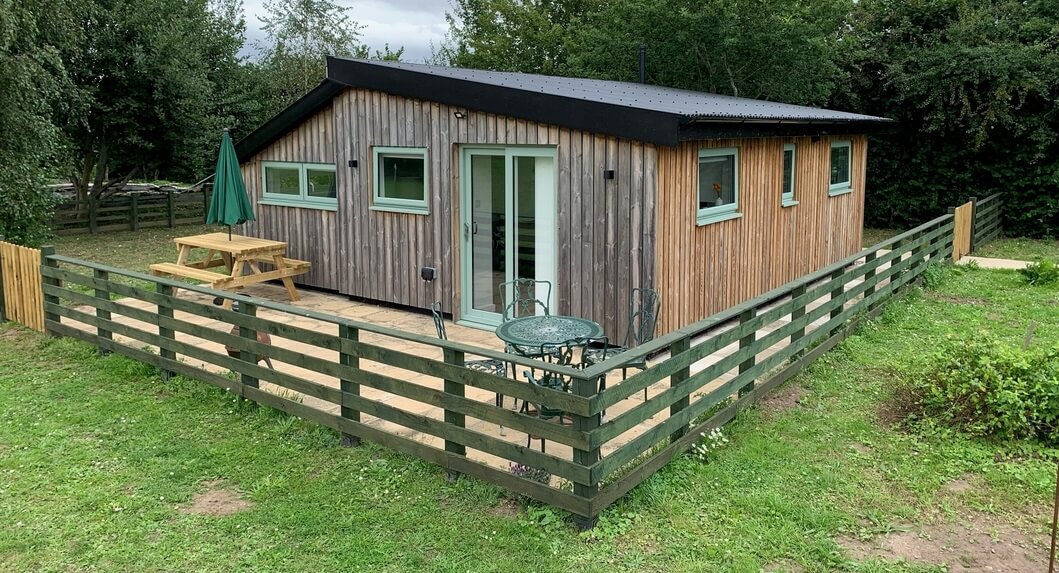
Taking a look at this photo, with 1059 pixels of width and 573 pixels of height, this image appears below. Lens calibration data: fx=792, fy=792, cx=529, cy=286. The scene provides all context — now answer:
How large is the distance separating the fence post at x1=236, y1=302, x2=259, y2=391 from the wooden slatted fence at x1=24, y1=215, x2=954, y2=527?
15 millimetres

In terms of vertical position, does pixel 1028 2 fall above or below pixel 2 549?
above

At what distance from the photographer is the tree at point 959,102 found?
15.2 metres

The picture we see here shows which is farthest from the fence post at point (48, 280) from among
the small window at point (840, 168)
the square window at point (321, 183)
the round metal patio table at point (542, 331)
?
the small window at point (840, 168)

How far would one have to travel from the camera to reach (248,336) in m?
6.02

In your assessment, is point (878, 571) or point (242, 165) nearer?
point (878, 571)

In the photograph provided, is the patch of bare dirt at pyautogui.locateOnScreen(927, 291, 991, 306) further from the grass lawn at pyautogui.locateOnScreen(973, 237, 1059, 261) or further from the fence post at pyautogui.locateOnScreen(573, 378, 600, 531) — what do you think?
the fence post at pyautogui.locateOnScreen(573, 378, 600, 531)

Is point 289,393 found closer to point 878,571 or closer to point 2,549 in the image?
point 2,549

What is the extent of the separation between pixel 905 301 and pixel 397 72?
254 inches

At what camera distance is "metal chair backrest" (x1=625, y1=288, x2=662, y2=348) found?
261 inches

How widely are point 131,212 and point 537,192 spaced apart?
13.5 meters

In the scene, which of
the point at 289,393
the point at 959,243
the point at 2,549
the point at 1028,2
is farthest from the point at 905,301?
the point at 1028,2

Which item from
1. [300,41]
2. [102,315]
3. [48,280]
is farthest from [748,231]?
[300,41]

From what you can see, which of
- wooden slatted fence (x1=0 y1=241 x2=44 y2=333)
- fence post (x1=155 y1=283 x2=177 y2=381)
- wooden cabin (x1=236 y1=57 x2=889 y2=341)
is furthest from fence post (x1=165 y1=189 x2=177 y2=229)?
fence post (x1=155 y1=283 x2=177 y2=381)

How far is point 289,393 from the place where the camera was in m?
6.29
